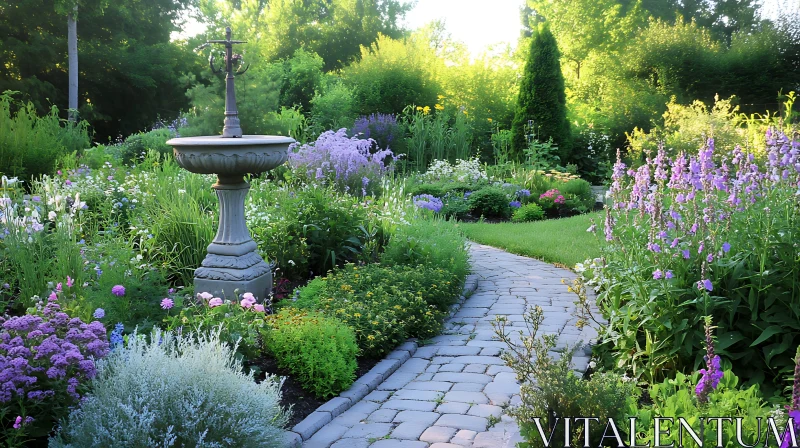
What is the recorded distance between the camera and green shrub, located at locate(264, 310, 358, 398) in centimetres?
344

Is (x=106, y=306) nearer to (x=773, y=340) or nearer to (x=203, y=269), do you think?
(x=203, y=269)

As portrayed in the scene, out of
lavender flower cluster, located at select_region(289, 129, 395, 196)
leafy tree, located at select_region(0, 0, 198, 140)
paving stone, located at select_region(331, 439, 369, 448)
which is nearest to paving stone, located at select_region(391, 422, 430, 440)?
paving stone, located at select_region(331, 439, 369, 448)

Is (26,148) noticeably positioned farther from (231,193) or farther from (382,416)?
(382,416)

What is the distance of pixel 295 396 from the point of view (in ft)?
11.2

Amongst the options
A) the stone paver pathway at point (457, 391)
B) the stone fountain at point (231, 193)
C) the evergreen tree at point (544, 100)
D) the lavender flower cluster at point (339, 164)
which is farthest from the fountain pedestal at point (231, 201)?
the evergreen tree at point (544, 100)

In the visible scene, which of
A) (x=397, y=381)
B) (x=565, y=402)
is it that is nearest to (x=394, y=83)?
(x=397, y=381)

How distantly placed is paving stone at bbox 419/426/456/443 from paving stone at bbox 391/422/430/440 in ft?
0.09

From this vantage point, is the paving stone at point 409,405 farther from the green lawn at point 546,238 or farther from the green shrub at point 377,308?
the green lawn at point 546,238

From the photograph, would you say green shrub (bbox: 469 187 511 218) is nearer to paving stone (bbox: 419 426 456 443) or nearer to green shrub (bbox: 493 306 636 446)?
paving stone (bbox: 419 426 456 443)

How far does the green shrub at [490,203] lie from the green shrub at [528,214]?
0.85ft

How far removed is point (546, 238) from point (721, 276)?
167 inches

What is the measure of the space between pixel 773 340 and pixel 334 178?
560 cm

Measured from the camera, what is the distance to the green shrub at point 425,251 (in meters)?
5.51

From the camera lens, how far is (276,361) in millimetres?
3693
